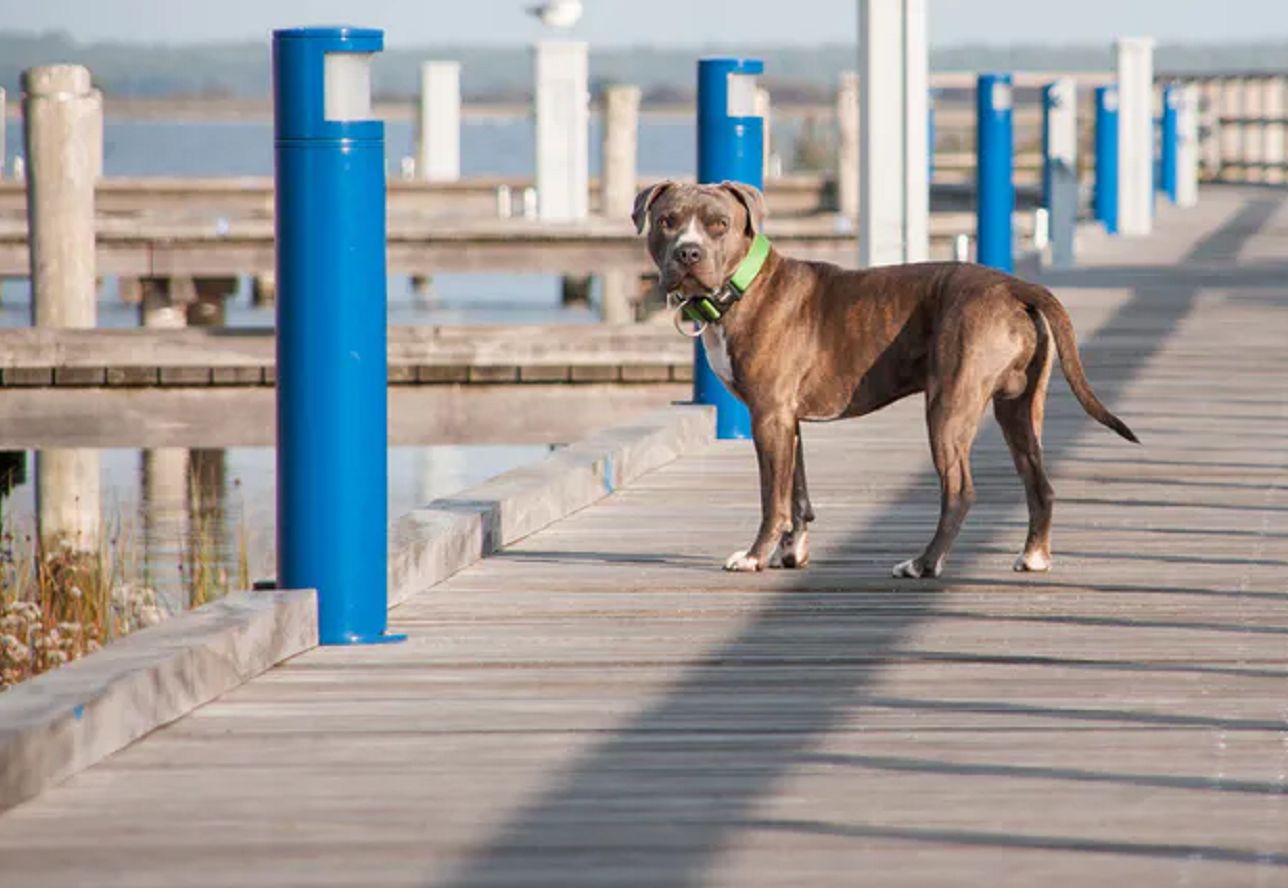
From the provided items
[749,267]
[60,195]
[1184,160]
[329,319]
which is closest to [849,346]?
[749,267]

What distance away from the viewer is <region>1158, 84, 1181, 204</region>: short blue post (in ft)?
117

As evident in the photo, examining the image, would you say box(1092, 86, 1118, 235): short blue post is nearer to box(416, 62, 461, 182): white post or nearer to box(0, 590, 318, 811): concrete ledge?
box(416, 62, 461, 182): white post

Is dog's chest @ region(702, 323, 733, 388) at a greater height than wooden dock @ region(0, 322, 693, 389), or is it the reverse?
dog's chest @ region(702, 323, 733, 388)

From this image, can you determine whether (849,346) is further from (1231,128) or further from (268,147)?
(268,147)

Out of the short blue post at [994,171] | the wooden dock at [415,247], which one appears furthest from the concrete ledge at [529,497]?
the wooden dock at [415,247]

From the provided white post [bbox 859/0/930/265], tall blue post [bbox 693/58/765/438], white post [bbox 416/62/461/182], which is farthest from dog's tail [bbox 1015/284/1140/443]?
white post [bbox 416/62/461/182]

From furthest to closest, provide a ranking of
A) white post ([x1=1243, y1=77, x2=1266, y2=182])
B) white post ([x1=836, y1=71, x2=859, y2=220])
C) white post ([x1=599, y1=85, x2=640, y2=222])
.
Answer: white post ([x1=1243, y1=77, x2=1266, y2=182]) < white post ([x1=836, y1=71, x2=859, y2=220]) < white post ([x1=599, y1=85, x2=640, y2=222])

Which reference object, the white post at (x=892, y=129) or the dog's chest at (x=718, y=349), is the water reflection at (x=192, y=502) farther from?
the dog's chest at (x=718, y=349)

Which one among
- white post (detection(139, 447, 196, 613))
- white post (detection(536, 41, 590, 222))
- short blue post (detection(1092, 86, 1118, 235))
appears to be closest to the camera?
white post (detection(139, 447, 196, 613))

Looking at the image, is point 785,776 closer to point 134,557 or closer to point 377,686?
point 377,686

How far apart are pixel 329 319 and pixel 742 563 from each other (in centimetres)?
161

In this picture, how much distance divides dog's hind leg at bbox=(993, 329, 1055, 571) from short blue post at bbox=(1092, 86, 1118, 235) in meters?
21.4

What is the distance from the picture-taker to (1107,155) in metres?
28.8

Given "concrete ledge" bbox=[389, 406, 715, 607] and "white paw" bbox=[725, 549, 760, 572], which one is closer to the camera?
"concrete ledge" bbox=[389, 406, 715, 607]
